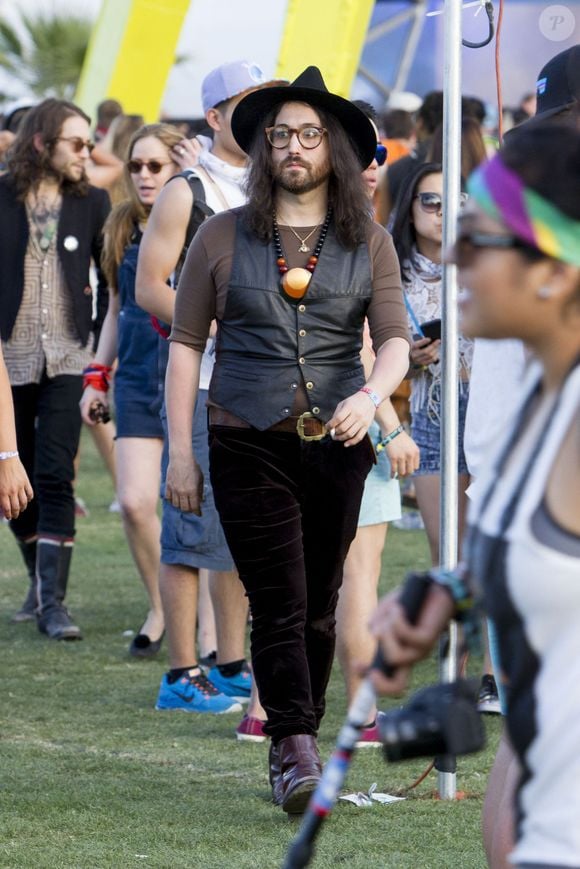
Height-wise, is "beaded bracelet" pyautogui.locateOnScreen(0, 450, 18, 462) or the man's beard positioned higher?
the man's beard

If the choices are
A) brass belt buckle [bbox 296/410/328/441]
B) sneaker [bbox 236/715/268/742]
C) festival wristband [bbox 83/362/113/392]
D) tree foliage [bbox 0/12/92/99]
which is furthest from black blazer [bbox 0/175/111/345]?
tree foliage [bbox 0/12/92/99]

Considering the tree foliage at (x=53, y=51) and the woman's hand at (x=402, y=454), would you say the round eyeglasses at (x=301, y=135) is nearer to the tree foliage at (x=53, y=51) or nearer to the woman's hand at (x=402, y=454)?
the woman's hand at (x=402, y=454)

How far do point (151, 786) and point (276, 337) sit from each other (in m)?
1.50

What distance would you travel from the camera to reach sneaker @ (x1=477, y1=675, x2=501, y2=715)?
5.82m

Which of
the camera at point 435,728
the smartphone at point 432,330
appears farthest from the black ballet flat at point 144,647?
the camera at point 435,728

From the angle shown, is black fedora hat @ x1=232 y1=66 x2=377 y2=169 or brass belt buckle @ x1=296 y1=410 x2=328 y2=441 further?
black fedora hat @ x1=232 y1=66 x2=377 y2=169

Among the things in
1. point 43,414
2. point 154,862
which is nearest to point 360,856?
point 154,862

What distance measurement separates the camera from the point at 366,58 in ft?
84.9

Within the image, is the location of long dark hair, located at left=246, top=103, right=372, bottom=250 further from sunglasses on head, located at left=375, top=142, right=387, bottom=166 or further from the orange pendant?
sunglasses on head, located at left=375, top=142, right=387, bottom=166

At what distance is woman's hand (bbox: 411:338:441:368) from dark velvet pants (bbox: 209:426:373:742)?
1531 millimetres

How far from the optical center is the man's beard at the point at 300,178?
4.51m

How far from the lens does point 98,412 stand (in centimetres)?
680

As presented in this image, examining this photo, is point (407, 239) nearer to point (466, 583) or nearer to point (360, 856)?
point (360, 856)

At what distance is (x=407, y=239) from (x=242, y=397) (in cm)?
208
